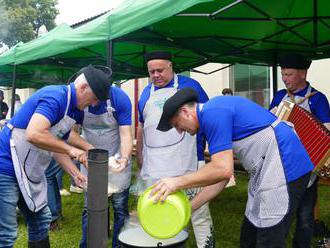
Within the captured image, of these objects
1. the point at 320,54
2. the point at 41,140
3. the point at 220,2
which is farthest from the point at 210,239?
the point at 320,54

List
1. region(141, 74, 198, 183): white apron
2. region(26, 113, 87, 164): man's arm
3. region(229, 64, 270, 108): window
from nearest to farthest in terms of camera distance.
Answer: region(26, 113, 87, 164): man's arm
region(141, 74, 198, 183): white apron
region(229, 64, 270, 108): window

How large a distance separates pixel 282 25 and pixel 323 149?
2.08 m

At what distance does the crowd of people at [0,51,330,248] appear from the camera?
6.73 ft

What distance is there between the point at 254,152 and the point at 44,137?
123 centimetres

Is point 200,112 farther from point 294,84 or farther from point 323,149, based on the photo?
point 294,84

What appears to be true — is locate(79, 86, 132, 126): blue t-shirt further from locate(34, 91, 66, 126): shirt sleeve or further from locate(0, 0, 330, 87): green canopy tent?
locate(34, 91, 66, 126): shirt sleeve

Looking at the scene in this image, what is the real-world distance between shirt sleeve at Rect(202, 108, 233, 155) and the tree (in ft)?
84.0

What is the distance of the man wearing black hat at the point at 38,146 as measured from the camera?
7.80ft

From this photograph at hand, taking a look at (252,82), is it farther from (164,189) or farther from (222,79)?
(164,189)

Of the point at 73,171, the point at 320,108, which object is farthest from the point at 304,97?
the point at 73,171

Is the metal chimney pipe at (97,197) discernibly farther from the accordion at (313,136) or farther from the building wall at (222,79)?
the building wall at (222,79)

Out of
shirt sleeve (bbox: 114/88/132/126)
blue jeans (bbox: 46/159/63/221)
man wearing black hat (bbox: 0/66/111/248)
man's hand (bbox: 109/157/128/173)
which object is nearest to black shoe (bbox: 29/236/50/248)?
man wearing black hat (bbox: 0/66/111/248)

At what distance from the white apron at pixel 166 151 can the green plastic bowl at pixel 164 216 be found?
1130 millimetres

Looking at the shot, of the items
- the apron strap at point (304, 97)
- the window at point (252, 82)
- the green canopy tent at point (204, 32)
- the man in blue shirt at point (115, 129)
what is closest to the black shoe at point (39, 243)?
the man in blue shirt at point (115, 129)
